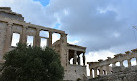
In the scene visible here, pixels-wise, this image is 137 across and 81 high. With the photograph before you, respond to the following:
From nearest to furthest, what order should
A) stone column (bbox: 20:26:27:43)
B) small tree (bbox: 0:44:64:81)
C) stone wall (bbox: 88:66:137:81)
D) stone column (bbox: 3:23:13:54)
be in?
stone wall (bbox: 88:66:137:81) → small tree (bbox: 0:44:64:81) → stone column (bbox: 3:23:13:54) → stone column (bbox: 20:26:27:43)

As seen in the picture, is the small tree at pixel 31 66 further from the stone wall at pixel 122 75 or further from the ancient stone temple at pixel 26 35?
the ancient stone temple at pixel 26 35

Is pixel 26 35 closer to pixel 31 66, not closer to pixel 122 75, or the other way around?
pixel 31 66

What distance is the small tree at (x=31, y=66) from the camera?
14.4 meters

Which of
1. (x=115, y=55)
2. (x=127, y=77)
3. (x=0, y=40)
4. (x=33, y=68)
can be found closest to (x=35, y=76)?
(x=33, y=68)

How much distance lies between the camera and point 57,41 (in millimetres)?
28109

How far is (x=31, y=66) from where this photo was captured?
47.6 ft

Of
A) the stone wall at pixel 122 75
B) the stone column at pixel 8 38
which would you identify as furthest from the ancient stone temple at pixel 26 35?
the stone wall at pixel 122 75

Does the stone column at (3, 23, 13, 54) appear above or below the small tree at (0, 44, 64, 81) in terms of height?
above

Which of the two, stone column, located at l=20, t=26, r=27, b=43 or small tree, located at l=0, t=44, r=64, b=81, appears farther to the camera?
stone column, located at l=20, t=26, r=27, b=43

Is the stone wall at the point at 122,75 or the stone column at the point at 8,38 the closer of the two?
the stone wall at the point at 122,75

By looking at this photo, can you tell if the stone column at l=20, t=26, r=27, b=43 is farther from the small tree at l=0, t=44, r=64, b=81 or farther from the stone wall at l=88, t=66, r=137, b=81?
the stone wall at l=88, t=66, r=137, b=81

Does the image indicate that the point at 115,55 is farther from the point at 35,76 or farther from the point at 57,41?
the point at 35,76

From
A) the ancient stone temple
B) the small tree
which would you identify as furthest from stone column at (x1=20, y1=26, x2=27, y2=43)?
the small tree

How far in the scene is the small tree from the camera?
1443 centimetres
